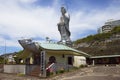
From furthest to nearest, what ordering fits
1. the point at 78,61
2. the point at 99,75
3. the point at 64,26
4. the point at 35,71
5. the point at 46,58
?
the point at 64,26 → the point at 78,61 → the point at 46,58 → the point at 35,71 → the point at 99,75

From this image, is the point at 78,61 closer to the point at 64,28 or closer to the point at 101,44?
the point at 64,28

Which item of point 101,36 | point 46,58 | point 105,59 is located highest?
point 101,36

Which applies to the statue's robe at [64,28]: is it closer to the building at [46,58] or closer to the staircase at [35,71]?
the building at [46,58]

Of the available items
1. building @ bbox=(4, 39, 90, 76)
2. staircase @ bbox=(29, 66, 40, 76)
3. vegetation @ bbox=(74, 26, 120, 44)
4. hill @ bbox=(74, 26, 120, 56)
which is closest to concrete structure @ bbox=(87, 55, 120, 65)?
hill @ bbox=(74, 26, 120, 56)

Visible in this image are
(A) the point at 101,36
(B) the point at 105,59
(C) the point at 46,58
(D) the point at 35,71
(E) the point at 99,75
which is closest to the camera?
(E) the point at 99,75

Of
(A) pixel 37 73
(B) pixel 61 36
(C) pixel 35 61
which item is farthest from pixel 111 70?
(B) pixel 61 36

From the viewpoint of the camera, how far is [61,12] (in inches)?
1839

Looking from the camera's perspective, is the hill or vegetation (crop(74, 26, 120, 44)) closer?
the hill

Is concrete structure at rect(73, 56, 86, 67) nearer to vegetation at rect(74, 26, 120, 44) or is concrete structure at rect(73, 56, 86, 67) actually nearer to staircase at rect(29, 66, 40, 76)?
staircase at rect(29, 66, 40, 76)

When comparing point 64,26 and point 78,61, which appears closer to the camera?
point 78,61

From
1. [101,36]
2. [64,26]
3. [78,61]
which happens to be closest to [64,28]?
[64,26]

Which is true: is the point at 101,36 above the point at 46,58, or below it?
above

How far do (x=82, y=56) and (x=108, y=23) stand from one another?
57.2m

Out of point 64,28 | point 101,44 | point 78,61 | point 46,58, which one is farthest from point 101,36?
point 46,58
